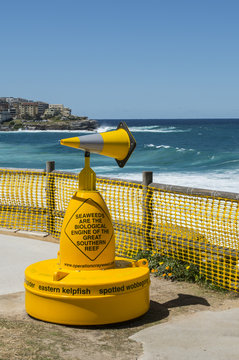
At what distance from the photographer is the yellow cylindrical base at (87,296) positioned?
4637 mm

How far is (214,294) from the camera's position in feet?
19.3

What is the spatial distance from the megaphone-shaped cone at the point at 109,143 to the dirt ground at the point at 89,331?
1.63 metres

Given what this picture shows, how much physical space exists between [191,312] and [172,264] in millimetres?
1269

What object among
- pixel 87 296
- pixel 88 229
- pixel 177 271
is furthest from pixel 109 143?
pixel 177 271

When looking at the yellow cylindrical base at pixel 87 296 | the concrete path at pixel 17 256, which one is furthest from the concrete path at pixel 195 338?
the concrete path at pixel 17 256

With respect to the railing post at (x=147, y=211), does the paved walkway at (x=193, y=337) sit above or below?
below

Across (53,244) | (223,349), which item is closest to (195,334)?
(223,349)

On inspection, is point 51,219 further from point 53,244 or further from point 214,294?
point 214,294

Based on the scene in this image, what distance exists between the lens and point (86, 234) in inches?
193

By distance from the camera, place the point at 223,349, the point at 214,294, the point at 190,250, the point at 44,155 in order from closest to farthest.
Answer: the point at 223,349, the point at 214,294, the point at 190,250, the point at 44,155

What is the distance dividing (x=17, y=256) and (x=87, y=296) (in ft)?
10.1

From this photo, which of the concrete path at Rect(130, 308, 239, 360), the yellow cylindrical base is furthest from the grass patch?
the yellow cylindrical base

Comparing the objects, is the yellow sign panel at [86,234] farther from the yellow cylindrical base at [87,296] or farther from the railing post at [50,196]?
the railing post at [50,196]

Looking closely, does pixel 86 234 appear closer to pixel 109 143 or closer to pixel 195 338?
pixel 109 143
